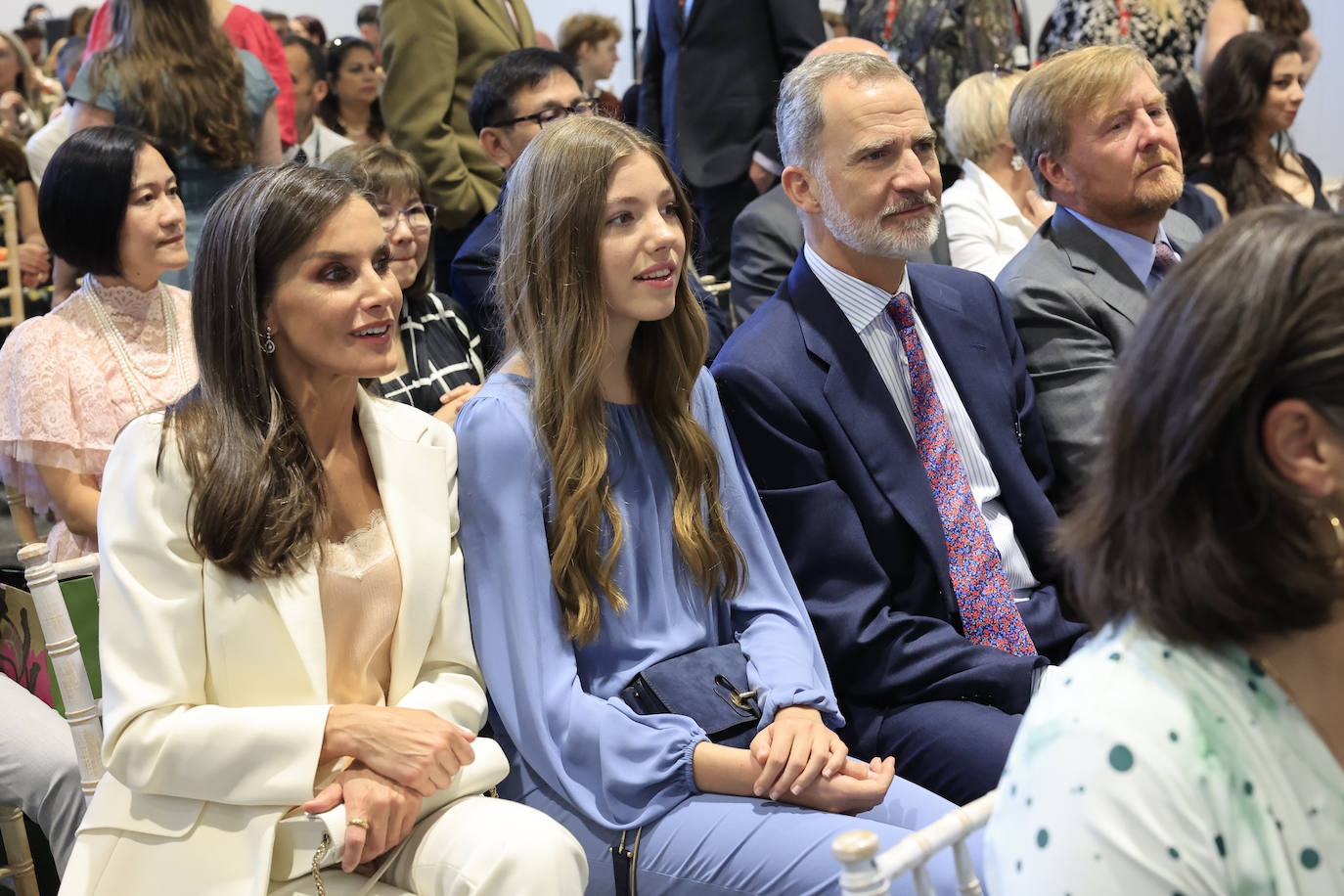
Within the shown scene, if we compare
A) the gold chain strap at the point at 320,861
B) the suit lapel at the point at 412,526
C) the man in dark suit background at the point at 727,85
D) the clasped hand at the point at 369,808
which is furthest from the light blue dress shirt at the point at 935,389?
the man in dark suit background at the point at 727,85

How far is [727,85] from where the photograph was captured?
4.68 metres

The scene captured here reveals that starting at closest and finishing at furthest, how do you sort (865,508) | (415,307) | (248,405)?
(248,405) → (865,508) → (415,307)

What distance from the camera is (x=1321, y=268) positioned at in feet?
3.31

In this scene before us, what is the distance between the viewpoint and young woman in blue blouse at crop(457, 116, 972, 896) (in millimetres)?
1966

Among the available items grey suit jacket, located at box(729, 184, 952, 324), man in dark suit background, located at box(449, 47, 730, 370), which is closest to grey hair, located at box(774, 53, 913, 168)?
man in dark suit background, located at box(449, 47, 730, 370)

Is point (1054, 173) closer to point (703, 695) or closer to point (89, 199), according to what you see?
point (703, 695)

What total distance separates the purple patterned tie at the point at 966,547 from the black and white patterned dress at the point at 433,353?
1.12 metres

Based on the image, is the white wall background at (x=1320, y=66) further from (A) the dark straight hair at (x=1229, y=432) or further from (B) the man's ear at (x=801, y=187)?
(A) the dark straight hair at (x=1229, y=432)

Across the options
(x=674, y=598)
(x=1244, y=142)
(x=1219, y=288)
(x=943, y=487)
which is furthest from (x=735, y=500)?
(x=1244, y=142)

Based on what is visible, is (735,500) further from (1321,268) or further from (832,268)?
(1321,268)

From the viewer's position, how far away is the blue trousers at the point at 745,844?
1847mm

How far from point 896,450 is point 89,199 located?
5.74 feet

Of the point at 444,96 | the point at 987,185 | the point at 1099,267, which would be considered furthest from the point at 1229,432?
the point at 444,96

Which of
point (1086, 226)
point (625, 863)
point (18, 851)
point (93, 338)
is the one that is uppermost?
point (1086, 226)
